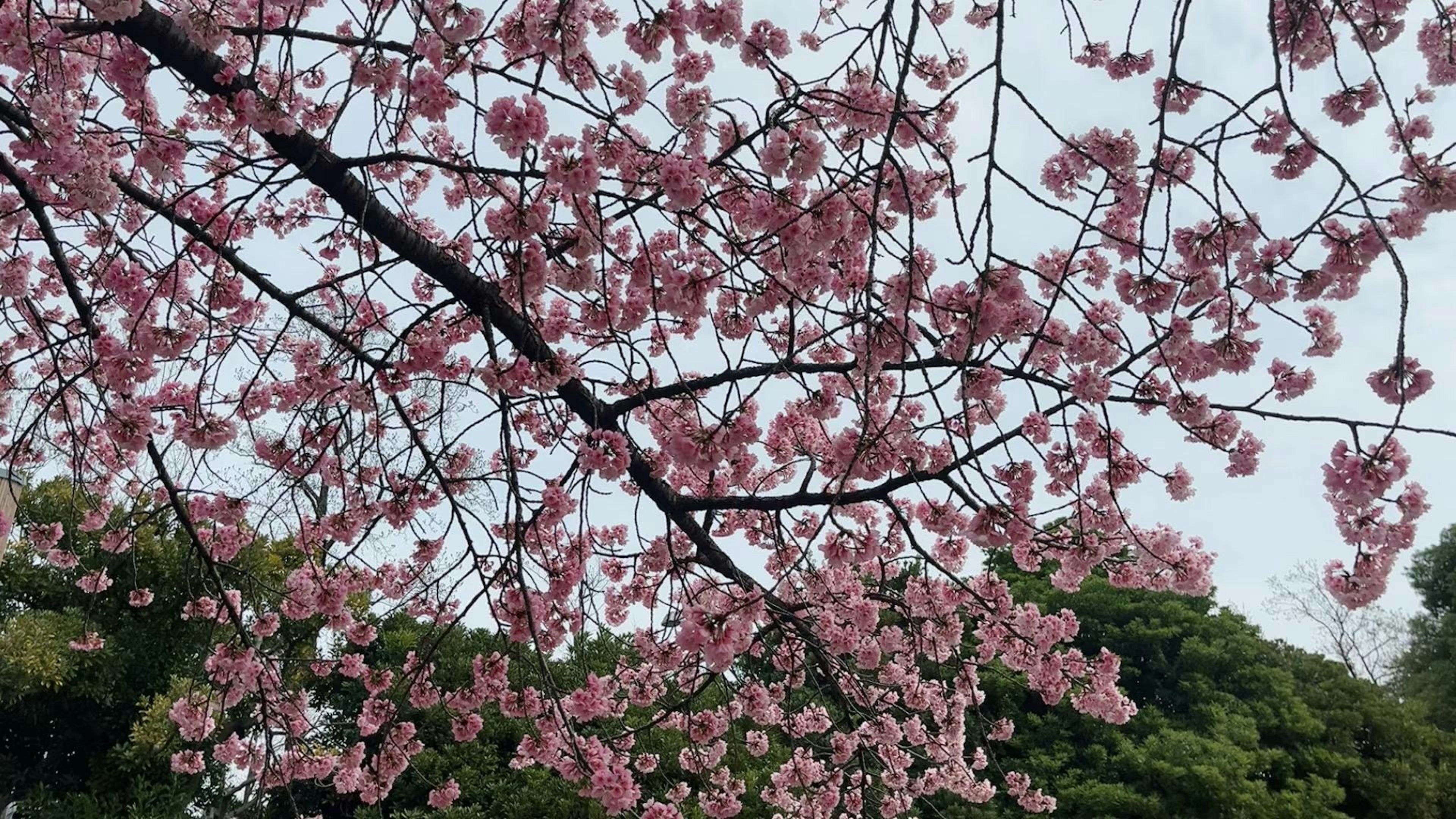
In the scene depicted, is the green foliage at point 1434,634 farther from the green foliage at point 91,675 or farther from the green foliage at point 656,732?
the green foliage at point 91,675

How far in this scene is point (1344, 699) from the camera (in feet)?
30.2

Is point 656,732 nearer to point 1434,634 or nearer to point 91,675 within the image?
point 91,675

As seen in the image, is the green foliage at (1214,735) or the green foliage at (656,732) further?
the green foliage at (1214,735)

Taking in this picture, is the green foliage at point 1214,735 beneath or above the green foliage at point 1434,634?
beneath

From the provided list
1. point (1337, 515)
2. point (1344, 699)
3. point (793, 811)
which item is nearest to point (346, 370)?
point (793, 811)

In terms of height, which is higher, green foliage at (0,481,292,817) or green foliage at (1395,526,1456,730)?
green foliage at (1395,526,1456,730)

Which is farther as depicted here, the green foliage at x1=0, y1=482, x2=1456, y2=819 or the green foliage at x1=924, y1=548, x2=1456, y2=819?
the green foliage at x1=924, y1=548, x2=1456, y2=819

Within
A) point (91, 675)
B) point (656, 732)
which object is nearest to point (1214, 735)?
point (656, 732)

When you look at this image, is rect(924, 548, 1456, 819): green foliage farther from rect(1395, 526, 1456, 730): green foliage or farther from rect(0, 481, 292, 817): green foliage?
rect(0, 481, 292, 817): green foliage

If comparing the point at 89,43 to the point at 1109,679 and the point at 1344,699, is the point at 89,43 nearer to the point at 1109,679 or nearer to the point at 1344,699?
the point at 1109,679

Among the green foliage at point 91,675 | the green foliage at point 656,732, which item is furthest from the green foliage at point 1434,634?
the green foliage at point 91,675

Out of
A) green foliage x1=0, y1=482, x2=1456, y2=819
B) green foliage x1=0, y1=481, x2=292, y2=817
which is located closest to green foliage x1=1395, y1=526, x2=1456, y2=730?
green foliage x1=0, y1=482, x2=1456, y2=819

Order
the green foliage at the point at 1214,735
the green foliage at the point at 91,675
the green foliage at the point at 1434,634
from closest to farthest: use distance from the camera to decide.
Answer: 1. the green foliage at the point at 91,675
2. the green foliage at the point at 1214,735
3. the green foliage at the point at 1434,634

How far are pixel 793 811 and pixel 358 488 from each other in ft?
7.40
